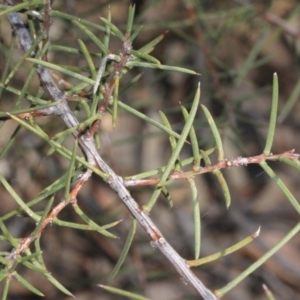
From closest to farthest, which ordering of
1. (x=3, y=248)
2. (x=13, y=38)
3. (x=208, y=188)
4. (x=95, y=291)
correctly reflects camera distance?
(x=13, y=38), (x=3, y=248), (x=95, y=291), (x=208, y=188)

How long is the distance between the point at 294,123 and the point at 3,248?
71 cm

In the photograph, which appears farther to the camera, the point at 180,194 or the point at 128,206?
the point at 180,194

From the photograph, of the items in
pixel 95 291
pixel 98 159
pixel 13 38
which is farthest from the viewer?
pixel 95 291

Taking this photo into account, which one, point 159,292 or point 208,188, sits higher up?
point 208,188

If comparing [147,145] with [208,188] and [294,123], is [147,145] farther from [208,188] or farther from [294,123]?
[294,123]

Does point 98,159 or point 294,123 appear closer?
point 98,159

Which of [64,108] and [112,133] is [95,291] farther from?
[64,108]

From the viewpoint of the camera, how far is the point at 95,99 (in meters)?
0.40

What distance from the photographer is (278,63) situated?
1.46 m

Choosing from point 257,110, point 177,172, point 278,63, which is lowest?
point 177,172

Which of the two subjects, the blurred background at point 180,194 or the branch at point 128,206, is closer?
the branch at point 128,206

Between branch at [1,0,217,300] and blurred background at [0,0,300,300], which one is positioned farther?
blurred background at [0,0,300,300]

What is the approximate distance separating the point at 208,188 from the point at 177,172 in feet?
3.35

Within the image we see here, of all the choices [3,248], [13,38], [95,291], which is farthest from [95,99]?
[95,291]
